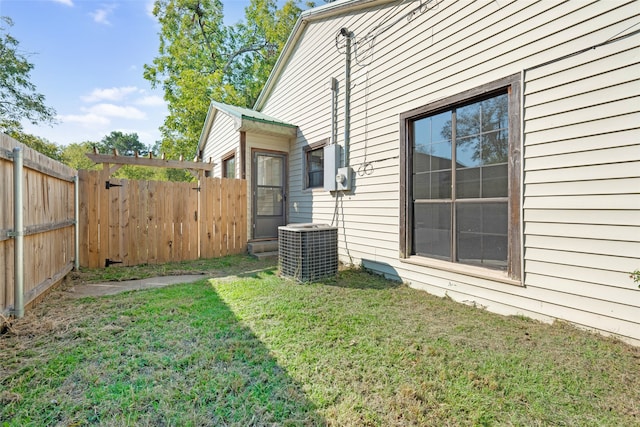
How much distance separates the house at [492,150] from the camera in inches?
91.7

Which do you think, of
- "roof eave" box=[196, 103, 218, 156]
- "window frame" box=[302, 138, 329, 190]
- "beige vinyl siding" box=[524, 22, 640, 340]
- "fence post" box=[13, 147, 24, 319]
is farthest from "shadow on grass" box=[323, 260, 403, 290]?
"roof eave" box=[196, 103, 218, 156]

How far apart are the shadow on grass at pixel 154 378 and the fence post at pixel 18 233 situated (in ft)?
1.55

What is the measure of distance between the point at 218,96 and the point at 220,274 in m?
13.8

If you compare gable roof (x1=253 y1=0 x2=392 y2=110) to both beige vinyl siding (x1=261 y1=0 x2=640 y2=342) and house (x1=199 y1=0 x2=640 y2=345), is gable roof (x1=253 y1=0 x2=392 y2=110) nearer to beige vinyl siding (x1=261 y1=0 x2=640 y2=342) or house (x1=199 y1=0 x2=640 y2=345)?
house (x1=199 y1=0 x2=640 y2=345)

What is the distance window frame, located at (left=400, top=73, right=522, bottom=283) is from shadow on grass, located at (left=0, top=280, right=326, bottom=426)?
8.18 feet

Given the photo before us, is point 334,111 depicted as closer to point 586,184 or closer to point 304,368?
→ point 586,184

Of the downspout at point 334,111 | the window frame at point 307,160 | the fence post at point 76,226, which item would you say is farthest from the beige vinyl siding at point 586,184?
the fence post at point 76,226

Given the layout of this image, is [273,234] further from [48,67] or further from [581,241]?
[48,67]

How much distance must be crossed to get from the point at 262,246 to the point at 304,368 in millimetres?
4775

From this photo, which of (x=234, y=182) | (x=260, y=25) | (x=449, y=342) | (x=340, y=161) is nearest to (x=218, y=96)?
(x=260, y=25)

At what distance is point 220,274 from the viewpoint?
15.7 ft

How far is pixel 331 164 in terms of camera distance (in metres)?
5.50

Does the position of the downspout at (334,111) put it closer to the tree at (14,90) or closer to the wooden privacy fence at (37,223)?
the wooden privacy fence at (37,223)

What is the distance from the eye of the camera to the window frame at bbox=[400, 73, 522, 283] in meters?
2.89
